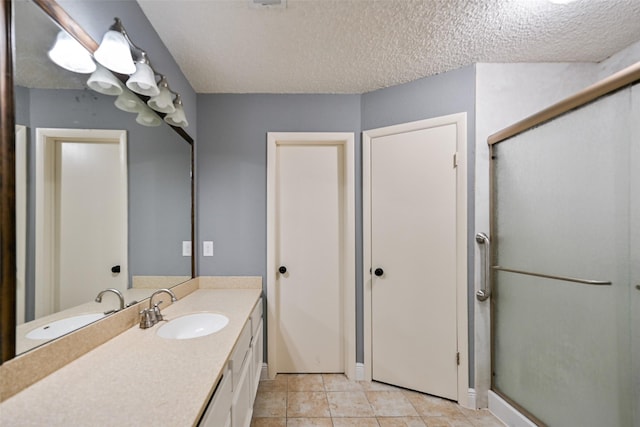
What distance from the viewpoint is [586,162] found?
52.8 inches

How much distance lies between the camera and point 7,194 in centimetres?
74

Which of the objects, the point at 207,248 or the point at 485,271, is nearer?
the point at 485,271

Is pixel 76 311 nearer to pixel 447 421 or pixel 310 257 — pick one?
pixel 310 257

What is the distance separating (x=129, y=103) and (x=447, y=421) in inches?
105

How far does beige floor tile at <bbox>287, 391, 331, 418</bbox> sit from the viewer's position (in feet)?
5.87

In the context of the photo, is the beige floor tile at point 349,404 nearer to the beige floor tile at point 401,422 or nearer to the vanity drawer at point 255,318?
the beige floor tile at point 401,422

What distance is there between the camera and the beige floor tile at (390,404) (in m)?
1.80

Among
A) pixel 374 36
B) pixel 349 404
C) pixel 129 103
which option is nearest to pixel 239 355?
pixel 349 404

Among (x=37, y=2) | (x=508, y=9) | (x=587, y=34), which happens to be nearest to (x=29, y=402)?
(x=37, y=2)

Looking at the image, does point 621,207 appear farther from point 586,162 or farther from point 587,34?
point 587,34

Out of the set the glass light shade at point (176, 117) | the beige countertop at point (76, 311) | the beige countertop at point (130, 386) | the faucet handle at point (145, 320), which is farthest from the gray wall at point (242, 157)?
the beige countertop at point (130, 386)

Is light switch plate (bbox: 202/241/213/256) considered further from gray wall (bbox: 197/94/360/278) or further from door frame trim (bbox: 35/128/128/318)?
door frame trim (bbox: 35/128/128/318)

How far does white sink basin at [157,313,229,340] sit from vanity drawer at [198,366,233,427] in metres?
0.34

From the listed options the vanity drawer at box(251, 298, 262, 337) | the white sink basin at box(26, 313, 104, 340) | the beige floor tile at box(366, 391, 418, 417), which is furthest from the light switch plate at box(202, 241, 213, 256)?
the beige floor tile at box(366, 391, 418, 417)
